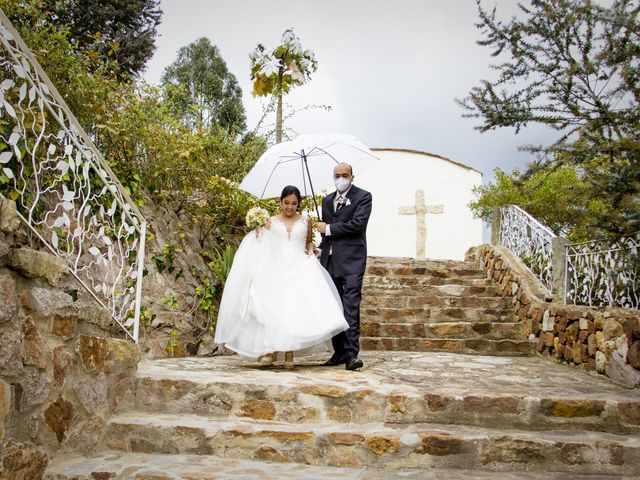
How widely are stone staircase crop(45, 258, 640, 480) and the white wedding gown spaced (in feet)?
0.87

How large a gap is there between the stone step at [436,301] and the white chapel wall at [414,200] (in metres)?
6.82

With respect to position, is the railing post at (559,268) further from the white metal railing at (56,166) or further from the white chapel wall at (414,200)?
the white chapel wall at (414,200)

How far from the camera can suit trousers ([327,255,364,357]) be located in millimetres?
4602

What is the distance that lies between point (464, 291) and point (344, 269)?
12.1 feet

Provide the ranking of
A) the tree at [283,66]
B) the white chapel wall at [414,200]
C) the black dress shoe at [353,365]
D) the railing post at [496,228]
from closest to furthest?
1. the black dress shoe at [353,365]
2. the railing post at [496,228]
3. the tree at [283,66]
4. the white chapel wall at [414,200]

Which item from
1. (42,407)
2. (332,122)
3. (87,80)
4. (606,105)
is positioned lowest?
(42,407)

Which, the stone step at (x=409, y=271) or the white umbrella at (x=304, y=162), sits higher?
the white umbrella at (x=304, y=162)

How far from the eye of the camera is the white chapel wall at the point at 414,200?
1442cm

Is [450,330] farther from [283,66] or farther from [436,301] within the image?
[283,66]

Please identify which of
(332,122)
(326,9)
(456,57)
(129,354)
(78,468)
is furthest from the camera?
(332,122)

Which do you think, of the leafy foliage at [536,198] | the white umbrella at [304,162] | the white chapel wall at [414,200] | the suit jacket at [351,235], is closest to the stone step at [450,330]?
the leafy foliage at [536,198]

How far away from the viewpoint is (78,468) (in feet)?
9.76

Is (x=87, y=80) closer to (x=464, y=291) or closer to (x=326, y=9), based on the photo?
(x=326, y=9)

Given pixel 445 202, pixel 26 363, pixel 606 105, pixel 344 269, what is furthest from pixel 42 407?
pixel 445 202
